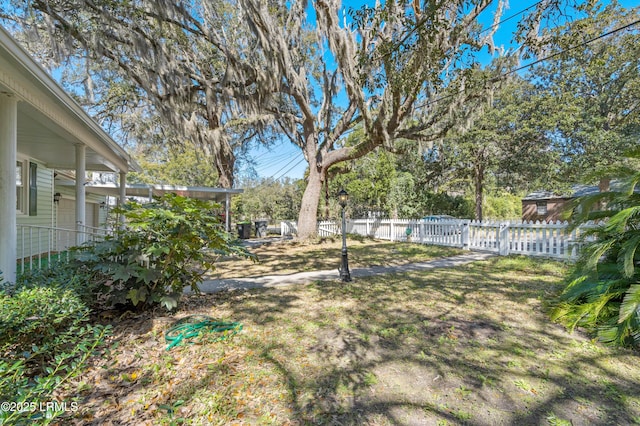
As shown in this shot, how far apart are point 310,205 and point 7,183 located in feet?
33.5

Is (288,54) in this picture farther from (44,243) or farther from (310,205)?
(44,243)

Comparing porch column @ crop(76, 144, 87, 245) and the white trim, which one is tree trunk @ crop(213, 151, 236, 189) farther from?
porch column @ crop(76, 144, 87, 245)

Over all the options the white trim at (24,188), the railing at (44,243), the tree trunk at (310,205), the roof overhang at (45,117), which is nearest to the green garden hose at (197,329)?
the railing at (44,243)

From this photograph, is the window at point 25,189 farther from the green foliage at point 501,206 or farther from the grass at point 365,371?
the green foliage at point 501,206

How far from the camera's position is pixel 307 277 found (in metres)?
6.23

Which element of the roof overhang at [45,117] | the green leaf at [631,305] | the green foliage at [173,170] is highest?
the green foliage at [173,170]

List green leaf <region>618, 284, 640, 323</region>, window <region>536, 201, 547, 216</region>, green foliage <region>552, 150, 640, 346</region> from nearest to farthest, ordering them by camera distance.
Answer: green leaf <region>618, 284, 640, 323</region> → green foliage <region>552, 150, 640, 346</region> → window <region>536, 201, 547, 216</region>

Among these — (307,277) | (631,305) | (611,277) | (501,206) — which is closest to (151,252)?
(307,277)

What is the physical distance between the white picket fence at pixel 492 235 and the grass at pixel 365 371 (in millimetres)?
2803

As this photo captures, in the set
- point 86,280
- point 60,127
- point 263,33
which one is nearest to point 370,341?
point 86,280

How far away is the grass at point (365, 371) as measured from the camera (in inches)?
82.0

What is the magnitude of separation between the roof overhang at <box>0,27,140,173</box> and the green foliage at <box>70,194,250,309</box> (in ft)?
5.95

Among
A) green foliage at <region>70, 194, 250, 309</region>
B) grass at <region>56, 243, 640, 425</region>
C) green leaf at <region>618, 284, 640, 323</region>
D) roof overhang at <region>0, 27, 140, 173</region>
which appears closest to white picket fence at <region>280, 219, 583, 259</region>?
green leaf at <region>618, 284, 640, 323</region>

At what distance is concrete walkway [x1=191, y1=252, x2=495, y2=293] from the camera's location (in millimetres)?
5516
